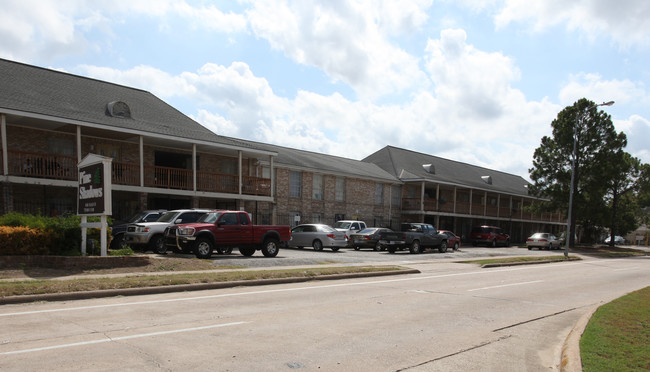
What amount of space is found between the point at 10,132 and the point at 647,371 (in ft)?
82.2

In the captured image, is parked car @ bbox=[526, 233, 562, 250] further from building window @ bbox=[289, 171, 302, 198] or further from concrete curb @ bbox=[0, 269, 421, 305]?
concrete curb @ bbox=[0, 269, 421, 305]

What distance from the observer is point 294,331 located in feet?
24.4

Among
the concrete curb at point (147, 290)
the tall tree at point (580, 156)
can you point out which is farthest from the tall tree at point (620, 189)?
the concrete curb at point (147, 290)

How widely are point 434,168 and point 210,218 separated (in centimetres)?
3303

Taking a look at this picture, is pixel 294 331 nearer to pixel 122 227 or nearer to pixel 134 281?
pixel 134 281

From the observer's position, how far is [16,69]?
24406 mm

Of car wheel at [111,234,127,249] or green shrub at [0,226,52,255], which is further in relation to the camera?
car wheel at [111,234,127,249]

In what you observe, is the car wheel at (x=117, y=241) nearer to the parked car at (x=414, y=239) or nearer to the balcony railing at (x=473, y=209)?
the parked car at (x=414, y=239)

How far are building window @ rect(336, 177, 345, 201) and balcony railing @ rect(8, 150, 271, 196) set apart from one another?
8.82 m

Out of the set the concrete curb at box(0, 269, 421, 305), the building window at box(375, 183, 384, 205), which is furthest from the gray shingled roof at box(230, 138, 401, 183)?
the concrete curb at box(0, 269, 421, 305)

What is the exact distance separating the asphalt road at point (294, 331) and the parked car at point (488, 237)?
2963 centimetres

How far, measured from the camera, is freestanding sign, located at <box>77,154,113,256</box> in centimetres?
1396

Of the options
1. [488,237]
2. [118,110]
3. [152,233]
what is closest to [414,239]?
[152,233]

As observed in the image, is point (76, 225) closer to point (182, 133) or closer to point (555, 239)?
point (182, 133)
